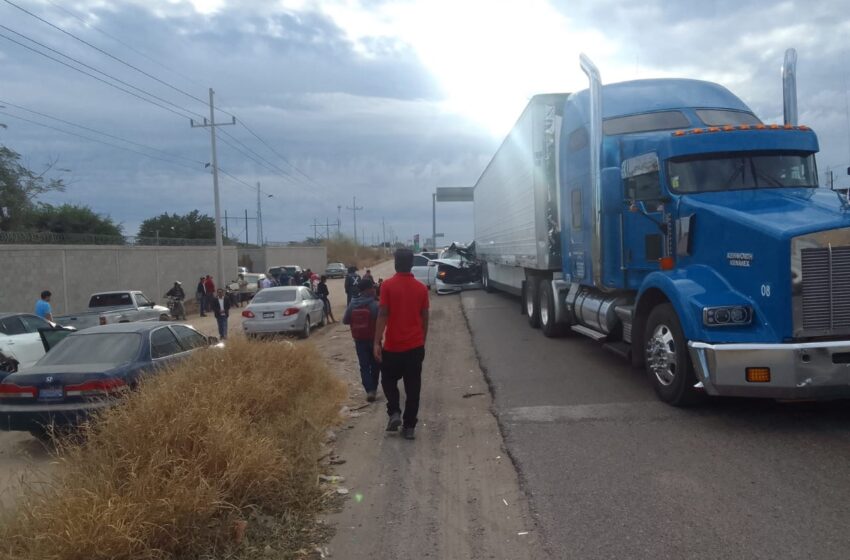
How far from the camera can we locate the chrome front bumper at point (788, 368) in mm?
6582

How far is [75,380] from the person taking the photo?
26.5 feet

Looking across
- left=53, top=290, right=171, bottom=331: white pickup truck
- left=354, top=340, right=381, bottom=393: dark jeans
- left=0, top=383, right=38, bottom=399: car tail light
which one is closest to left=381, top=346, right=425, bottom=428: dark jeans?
left=354, top=340, right=381, bottom=393: dark jeans

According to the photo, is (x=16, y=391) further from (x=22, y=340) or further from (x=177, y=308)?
(x=177, y=308)

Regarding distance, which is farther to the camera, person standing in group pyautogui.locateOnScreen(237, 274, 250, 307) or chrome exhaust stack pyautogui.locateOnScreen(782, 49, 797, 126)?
person standing in group pyautogui.locateOnScreen(237, 274, 250, 307)

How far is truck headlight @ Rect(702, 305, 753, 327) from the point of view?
23.0 feet

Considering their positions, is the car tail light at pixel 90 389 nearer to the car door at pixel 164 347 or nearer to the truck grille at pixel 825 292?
the car door at pixel 164 347

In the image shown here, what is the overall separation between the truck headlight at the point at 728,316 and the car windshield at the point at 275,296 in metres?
14.0

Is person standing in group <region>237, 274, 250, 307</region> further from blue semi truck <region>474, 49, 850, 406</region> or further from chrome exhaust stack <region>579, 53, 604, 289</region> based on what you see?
chrome exhaust stack <region>579, 53, 604, 289</region>

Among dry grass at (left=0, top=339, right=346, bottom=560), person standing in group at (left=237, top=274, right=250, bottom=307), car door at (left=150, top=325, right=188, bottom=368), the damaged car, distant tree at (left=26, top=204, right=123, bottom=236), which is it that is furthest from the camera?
distant tree at (left=26, top=204, right=123, bottom=236)

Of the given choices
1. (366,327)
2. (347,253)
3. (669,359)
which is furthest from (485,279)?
(347,253)

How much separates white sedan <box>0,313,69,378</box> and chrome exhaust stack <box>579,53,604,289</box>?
9225 mm

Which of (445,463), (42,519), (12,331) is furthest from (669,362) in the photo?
(12,331)

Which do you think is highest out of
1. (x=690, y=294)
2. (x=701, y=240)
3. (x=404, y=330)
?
(x=701, y=240)

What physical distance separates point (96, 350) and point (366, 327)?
10.8ft
